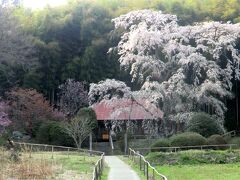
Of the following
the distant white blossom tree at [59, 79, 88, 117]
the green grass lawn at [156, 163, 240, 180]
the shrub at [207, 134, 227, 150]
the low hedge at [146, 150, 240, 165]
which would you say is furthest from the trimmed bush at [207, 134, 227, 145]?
the distant white blossom tree at [59, 79, 88, 117]

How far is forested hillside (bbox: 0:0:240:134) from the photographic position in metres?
46.7

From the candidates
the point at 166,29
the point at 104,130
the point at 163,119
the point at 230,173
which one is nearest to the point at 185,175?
the point at 230,173

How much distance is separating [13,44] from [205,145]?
52.2ft

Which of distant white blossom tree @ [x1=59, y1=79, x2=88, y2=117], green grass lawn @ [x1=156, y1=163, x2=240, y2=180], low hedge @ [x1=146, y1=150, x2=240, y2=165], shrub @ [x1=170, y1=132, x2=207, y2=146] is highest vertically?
distant white blossom tree @ [x1=59, y1=79, x2=88, y2=117]

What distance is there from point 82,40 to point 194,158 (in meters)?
27.3

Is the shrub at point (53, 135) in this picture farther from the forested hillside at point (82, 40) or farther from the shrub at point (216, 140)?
the shrub at point (216, 140)

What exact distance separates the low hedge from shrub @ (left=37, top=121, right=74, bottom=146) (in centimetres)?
1290

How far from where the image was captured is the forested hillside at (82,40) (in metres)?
46.7

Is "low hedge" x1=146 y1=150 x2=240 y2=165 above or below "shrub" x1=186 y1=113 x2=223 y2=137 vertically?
below

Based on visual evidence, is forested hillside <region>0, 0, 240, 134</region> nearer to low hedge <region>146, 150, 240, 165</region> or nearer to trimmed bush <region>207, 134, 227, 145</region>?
trimmed bush <region>207, 134, 227, 145</region>

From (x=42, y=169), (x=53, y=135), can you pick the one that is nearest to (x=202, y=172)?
(x=42, y=169)

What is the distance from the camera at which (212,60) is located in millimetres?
37969

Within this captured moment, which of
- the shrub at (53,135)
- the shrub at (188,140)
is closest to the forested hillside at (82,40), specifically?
the shrub at (53,135)

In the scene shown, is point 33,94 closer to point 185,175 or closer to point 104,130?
point 104,130
